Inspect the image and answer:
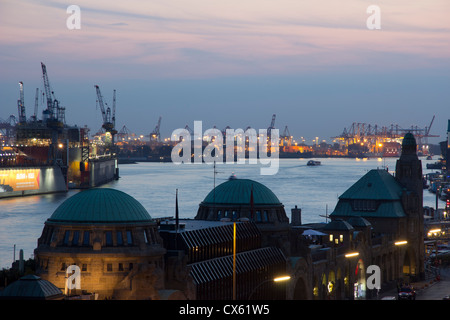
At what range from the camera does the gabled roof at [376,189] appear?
94.1 meters

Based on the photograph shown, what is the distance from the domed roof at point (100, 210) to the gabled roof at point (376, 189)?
4522 cm

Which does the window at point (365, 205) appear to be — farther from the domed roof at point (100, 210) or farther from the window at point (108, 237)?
→ the window at point (108, 237)

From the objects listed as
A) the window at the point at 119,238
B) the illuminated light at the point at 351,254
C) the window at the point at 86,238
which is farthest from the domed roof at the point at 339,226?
the window at the point at 86,238

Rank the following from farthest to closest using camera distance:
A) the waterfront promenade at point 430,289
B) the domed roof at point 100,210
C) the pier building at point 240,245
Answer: the waterfront promenade at point 430,289, the domed roof at point 100,210, the pier building at point 240,245

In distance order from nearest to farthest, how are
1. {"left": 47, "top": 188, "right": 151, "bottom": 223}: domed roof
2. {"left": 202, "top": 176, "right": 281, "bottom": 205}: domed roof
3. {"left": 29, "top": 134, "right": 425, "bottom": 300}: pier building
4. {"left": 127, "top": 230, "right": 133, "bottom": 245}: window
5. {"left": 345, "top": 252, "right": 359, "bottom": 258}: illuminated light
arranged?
{"left": 29, "top": 134, "right": 425, "bottom": 300}: pier building
{"left": 47, "top": 188, "right": 151, "bottom": 223}: domed roof
{"left": 127, "top": 230, "right": 133, "bottom": 245}: window
{"left": 202, "top": 176, "right": 281, "bottom": 205}: domed roof
{"left": 345, "top": 252, "right": 359, "bottom": 258}: illuminated light

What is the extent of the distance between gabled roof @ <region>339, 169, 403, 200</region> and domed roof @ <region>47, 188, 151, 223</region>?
45.2m

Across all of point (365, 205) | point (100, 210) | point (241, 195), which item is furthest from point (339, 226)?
point (100, 210)

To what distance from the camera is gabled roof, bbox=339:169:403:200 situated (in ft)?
309

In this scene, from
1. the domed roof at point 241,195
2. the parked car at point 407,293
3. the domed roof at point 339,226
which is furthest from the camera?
the domed roof at point 339,226

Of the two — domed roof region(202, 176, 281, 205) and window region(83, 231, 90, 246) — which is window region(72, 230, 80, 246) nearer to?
window region(83, 231, 90, 246)

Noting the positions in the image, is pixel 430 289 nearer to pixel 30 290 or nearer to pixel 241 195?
pixel 241 195

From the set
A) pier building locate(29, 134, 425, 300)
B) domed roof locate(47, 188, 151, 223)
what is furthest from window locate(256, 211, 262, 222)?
domed roof locate(47, 188, 151, 223)
